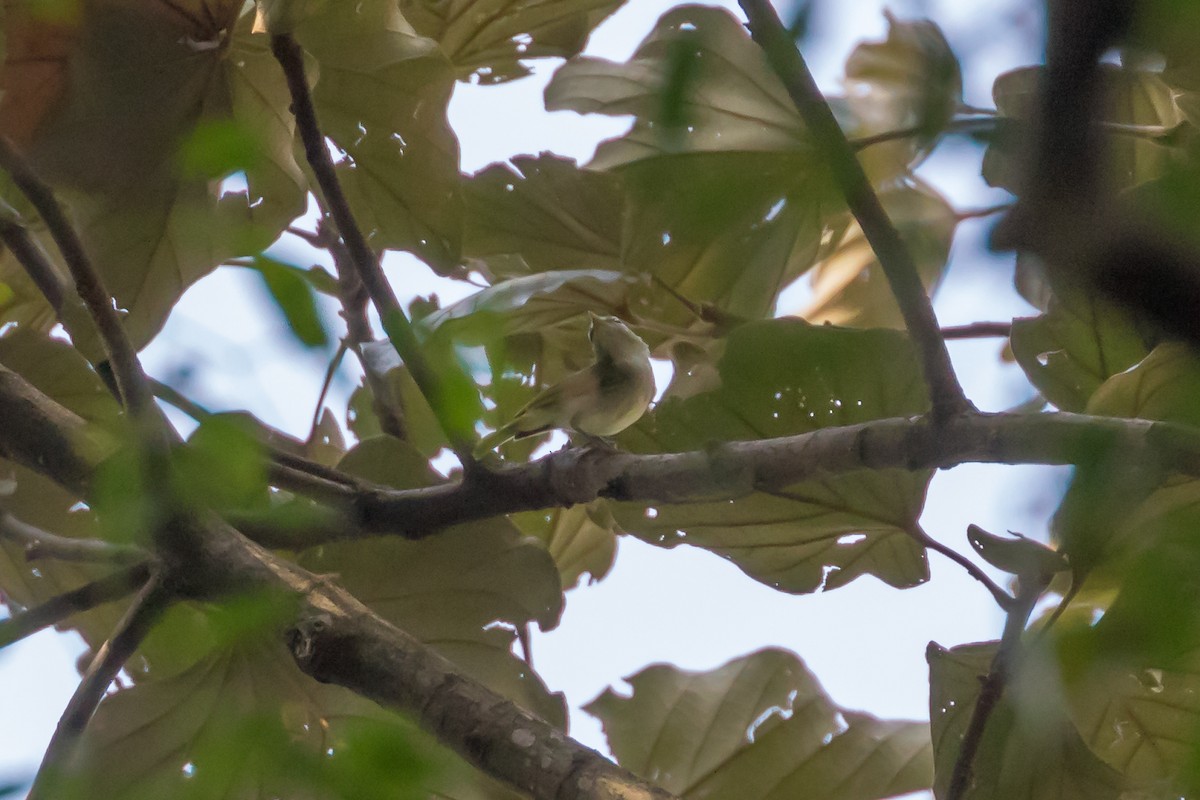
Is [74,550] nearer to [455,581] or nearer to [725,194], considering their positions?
[455,581]

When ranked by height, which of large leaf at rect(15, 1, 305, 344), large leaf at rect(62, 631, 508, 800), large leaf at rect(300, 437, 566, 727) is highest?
large leaf at rect(15, 1, 305, 344)

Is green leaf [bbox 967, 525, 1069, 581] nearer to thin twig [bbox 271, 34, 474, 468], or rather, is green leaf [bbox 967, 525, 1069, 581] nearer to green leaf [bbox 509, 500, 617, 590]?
thin twig [bbox 271, 34, 474, 468]

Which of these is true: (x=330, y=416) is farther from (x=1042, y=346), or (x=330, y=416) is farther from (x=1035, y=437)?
(x=1035, y=437)

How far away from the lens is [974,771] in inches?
30.8

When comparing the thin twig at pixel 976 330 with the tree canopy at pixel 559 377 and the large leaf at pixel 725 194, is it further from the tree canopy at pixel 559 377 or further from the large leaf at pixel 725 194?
the large leaf at pixel 725 194

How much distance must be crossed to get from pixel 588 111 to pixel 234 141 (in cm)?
67

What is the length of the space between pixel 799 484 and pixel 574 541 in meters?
0.56

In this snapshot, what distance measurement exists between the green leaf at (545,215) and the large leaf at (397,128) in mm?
94

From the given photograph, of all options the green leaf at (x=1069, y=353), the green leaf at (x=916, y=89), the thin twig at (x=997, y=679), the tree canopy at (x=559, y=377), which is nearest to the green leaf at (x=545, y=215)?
the tree canopy at (x=559, y=377)

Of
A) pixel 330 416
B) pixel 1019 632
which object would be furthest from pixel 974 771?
pixel 330 416

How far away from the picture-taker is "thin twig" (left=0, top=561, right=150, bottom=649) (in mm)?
608

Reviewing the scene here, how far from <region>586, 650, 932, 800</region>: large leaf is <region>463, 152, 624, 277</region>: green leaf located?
1.39 ft

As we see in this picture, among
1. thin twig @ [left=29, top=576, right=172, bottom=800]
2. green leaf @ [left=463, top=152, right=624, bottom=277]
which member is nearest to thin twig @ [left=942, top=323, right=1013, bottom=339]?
green leaf @ [left=463, top=152, right=624, bottom=277]

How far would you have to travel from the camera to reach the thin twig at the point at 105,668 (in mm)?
638
